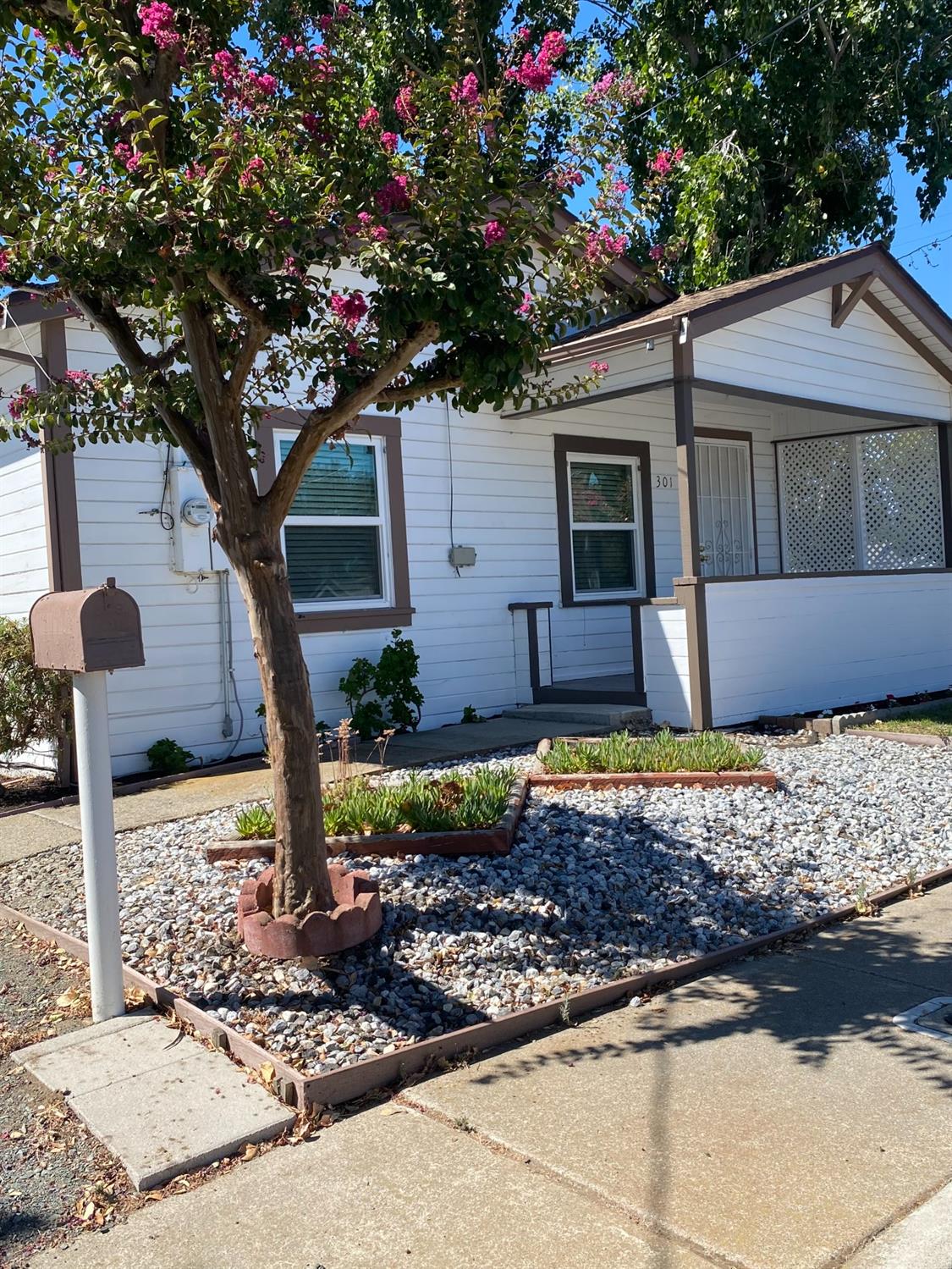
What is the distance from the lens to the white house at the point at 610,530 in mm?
8719

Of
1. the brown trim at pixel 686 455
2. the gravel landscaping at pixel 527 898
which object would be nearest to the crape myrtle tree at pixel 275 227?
the gravel landscaping at pixel 527 898

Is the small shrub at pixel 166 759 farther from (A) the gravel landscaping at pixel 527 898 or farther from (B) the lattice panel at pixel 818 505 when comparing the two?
(B) the lattice panel at pixel 818 505

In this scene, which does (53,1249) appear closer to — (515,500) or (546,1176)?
(546,1176)

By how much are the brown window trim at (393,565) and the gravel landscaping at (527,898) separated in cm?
295

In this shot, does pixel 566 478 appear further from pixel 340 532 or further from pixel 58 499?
pixel 58 499

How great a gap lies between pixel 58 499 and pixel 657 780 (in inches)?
186

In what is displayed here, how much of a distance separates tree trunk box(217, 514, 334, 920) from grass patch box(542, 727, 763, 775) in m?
3.00

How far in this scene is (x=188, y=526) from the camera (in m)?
8.80

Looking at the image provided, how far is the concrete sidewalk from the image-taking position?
698cm

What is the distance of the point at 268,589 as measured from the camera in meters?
4.59

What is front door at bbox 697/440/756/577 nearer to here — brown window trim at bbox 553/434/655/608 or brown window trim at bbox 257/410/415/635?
brown window trim at bbox 553/434/655/608

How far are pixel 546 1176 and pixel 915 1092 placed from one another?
4.28 feet

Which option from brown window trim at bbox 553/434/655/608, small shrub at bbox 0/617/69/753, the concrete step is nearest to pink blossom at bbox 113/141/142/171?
the concrete step

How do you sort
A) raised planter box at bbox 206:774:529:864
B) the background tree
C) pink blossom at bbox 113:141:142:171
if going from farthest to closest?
1. the background tree
2. raised planter box at bbox 206:774:529:864
3. pink blossom at bbox 113:141:142:171
